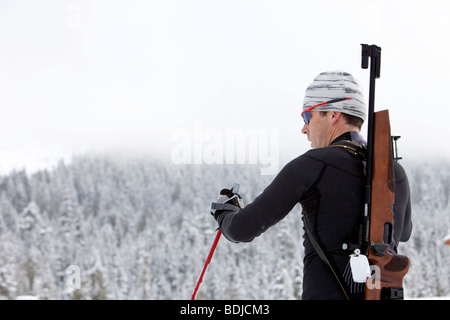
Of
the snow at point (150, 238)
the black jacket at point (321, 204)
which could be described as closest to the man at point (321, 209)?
the black jacket at point (321, 204)

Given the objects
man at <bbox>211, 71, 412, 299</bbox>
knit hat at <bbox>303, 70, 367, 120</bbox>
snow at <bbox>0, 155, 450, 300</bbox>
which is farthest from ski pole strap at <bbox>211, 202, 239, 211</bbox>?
snow at <bbox>0, 155, 450, 300</bbox>

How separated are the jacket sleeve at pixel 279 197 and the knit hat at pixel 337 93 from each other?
0.35m

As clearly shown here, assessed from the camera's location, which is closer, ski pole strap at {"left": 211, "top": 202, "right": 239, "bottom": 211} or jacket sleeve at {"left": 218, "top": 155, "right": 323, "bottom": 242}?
jacket sleeve at {"left": 218, "top": 155, "right": 323, "bottom": 242}

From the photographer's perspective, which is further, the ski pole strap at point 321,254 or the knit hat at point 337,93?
the knit hat at point 337,93

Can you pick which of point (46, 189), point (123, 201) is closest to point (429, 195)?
point (123, 201)

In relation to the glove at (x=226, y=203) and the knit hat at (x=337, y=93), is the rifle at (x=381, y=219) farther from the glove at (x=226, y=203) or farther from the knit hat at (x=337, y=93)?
the glove at (x=226, y=203)

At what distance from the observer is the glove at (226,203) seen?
2488 millimetres

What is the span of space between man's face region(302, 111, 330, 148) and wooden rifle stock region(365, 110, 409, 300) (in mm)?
256

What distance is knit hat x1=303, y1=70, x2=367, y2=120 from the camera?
2389 mm

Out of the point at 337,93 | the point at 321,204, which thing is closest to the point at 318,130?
the point at 337,93

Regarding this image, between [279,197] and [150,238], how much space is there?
363 feet

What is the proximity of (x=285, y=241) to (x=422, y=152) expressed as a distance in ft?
295

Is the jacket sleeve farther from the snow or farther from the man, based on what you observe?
the snow
